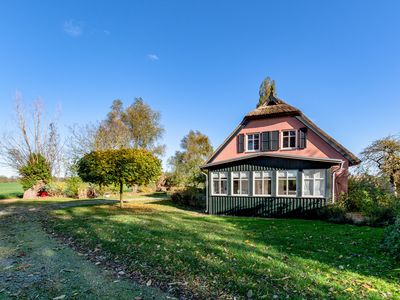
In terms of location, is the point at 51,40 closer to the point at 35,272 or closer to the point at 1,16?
the point at 1,16

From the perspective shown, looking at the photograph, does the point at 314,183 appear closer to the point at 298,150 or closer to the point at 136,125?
the point at 298,150

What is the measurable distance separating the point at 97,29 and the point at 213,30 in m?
7.95

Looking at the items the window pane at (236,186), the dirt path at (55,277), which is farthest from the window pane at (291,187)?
the dirt path at (55,277)

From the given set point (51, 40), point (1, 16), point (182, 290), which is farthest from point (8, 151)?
point (182, 290)

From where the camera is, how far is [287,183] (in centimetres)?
1422

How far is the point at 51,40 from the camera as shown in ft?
49.5

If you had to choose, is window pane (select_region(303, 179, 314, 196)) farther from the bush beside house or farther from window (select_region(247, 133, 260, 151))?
window (select_region(247, 133, 260, 151))

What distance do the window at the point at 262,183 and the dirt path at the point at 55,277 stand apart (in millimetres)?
11401

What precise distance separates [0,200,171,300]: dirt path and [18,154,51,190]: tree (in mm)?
19080

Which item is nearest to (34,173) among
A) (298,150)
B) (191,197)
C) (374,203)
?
(191,197)

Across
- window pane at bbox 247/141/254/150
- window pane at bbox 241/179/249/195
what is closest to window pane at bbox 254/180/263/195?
window pane at bbox 241/179/249/195

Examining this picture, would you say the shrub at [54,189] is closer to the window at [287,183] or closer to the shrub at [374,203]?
the window at [287,183]

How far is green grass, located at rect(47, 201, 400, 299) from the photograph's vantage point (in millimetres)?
3850

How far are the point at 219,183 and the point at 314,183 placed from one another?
6016 mm
